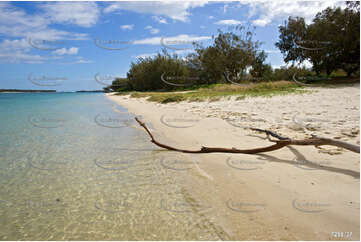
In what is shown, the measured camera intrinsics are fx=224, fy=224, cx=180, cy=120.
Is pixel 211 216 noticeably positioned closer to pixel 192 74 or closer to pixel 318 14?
pixel 318 14

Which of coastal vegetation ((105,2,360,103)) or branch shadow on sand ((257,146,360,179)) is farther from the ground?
coastal vegetation ((105,2,360,103))

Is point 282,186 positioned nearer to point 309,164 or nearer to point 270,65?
point 309,164

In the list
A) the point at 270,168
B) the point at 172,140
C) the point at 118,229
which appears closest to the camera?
the point at 118,229

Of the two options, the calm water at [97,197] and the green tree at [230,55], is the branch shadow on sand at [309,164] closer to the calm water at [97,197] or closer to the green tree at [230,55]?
the calm water at [97,197]

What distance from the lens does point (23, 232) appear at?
92.4 inches

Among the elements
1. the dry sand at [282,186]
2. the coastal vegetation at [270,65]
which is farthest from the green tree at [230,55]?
the dry sand at [282,186]

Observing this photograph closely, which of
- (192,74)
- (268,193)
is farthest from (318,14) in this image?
(268,193)

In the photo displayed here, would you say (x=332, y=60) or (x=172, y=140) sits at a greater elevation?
(x=332, y=60)

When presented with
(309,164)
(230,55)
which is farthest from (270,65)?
(309,164)

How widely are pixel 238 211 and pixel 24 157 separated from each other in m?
4.55

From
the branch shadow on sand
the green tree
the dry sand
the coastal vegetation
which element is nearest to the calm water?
the dry sand

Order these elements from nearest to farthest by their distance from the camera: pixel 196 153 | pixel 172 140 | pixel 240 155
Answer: pixel 240 155 < pixel 196 153 < pixel 172 140

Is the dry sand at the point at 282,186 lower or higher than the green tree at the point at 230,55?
lower

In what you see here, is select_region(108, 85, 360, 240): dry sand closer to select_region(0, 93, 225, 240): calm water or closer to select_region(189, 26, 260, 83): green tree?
select_region(0, 93, 225, 240): calm water
